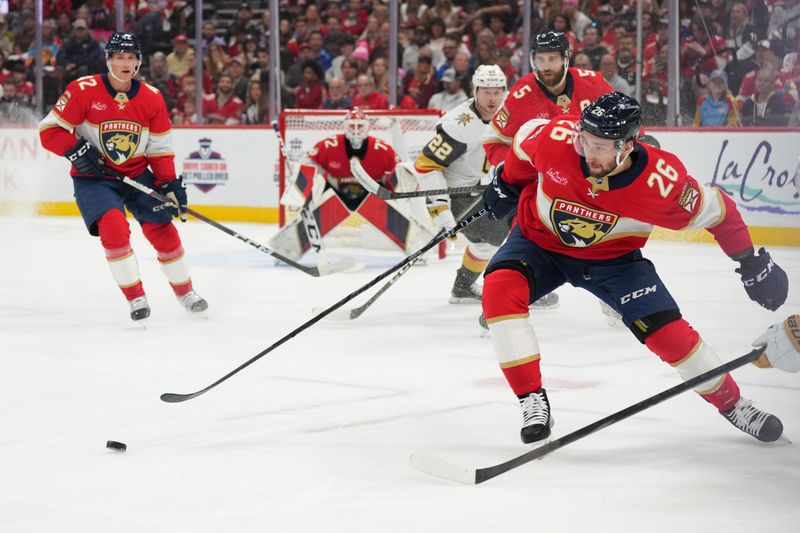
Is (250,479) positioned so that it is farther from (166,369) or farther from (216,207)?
(216,207)

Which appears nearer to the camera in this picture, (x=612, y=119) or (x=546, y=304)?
(x=612, y=119)

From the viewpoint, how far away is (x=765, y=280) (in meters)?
2.75

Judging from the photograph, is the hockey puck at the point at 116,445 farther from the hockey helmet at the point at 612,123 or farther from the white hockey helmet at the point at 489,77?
the white hockey helmet at the point at 489,77

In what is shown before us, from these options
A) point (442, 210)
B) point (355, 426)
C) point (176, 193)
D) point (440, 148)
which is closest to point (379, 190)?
point (442, 210)

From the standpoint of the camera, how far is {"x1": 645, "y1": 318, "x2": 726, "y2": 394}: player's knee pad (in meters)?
2.73

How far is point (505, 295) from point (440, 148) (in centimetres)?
267

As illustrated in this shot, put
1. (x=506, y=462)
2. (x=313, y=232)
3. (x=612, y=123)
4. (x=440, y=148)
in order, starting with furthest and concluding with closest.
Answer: (x=313, y=232), (x=440, y=148), (x=612, y=123), (x=506, y=462)

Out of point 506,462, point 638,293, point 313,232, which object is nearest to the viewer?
point 506,462

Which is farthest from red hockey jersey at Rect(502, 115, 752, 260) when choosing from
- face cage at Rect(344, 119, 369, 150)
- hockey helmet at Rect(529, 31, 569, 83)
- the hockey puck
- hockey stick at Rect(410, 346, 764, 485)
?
face cage at Rect(344, 119, 369, 150)

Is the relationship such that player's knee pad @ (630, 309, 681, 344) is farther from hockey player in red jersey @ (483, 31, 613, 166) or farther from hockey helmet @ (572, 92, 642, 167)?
hockey player in red jersey @ (483, 31, 613, 166)

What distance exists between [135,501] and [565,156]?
126 centimetres

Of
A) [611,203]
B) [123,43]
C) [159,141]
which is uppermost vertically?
[123,43]

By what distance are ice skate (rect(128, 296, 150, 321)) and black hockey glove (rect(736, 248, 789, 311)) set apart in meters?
2.65

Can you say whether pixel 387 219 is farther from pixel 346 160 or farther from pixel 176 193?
pixel 176 193
